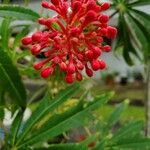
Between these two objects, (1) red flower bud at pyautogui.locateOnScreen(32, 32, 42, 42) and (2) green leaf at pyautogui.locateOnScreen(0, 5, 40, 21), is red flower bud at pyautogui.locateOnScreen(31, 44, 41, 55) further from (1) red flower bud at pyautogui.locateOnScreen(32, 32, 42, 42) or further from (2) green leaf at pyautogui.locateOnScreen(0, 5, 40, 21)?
(2) green leaf at pyautogui.locateOnScreen(0, 5, 40, 21)

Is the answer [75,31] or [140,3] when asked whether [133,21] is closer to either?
[140,3]

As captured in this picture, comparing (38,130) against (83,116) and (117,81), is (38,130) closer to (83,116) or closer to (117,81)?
(83,116)

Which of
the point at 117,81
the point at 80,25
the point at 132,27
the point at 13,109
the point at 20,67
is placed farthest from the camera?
the point at 117,81

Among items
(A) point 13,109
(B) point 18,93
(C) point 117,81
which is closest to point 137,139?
(A) point 13,109

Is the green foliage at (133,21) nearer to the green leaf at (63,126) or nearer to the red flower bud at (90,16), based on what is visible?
the green leaf at (63,126)

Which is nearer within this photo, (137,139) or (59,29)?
(59,29)

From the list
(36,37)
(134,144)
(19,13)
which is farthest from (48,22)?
(134,144)

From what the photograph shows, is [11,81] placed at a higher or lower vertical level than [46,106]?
higher
